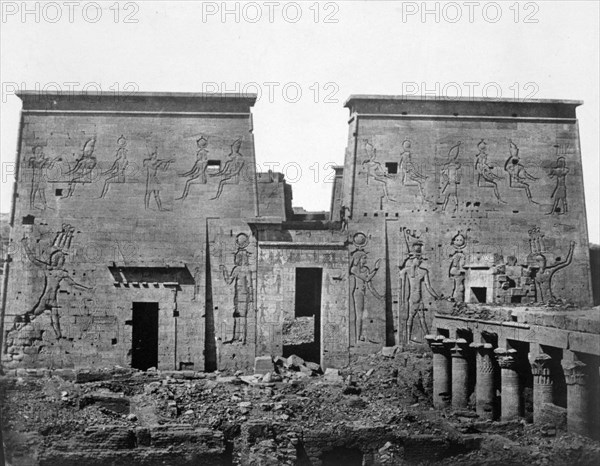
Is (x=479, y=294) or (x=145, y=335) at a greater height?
(x=479, y=294)

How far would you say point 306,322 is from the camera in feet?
94.8

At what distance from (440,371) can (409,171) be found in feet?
22.3

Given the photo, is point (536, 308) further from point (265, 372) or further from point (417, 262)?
point (265, 372)

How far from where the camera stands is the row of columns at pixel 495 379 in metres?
13.6

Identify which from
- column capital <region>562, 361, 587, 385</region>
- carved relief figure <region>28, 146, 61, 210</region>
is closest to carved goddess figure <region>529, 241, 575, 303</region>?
column capital <region>562, 361, 587, 385</region>

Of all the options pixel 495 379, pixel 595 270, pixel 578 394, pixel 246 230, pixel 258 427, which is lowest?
pixel 258 427

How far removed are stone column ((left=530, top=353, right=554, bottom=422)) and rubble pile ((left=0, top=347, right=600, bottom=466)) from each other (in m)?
0.52

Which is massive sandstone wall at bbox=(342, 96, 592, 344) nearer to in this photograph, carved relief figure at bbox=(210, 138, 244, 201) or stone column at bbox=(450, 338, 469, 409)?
carved relief figure at bbox=(210, 138, 244, 201)

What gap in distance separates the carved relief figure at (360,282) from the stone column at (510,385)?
20.7ft

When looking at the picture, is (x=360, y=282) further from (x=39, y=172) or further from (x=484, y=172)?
(x=39, y=172)

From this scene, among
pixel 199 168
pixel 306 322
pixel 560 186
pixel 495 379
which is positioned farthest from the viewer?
pixel 306 322

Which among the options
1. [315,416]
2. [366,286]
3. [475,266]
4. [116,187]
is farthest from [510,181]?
[116,187]

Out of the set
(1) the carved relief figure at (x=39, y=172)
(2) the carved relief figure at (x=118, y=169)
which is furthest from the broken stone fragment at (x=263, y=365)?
(1) the carved relief figure at (x=39, y=172)

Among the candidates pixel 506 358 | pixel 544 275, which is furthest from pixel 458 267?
pixel 506 358
